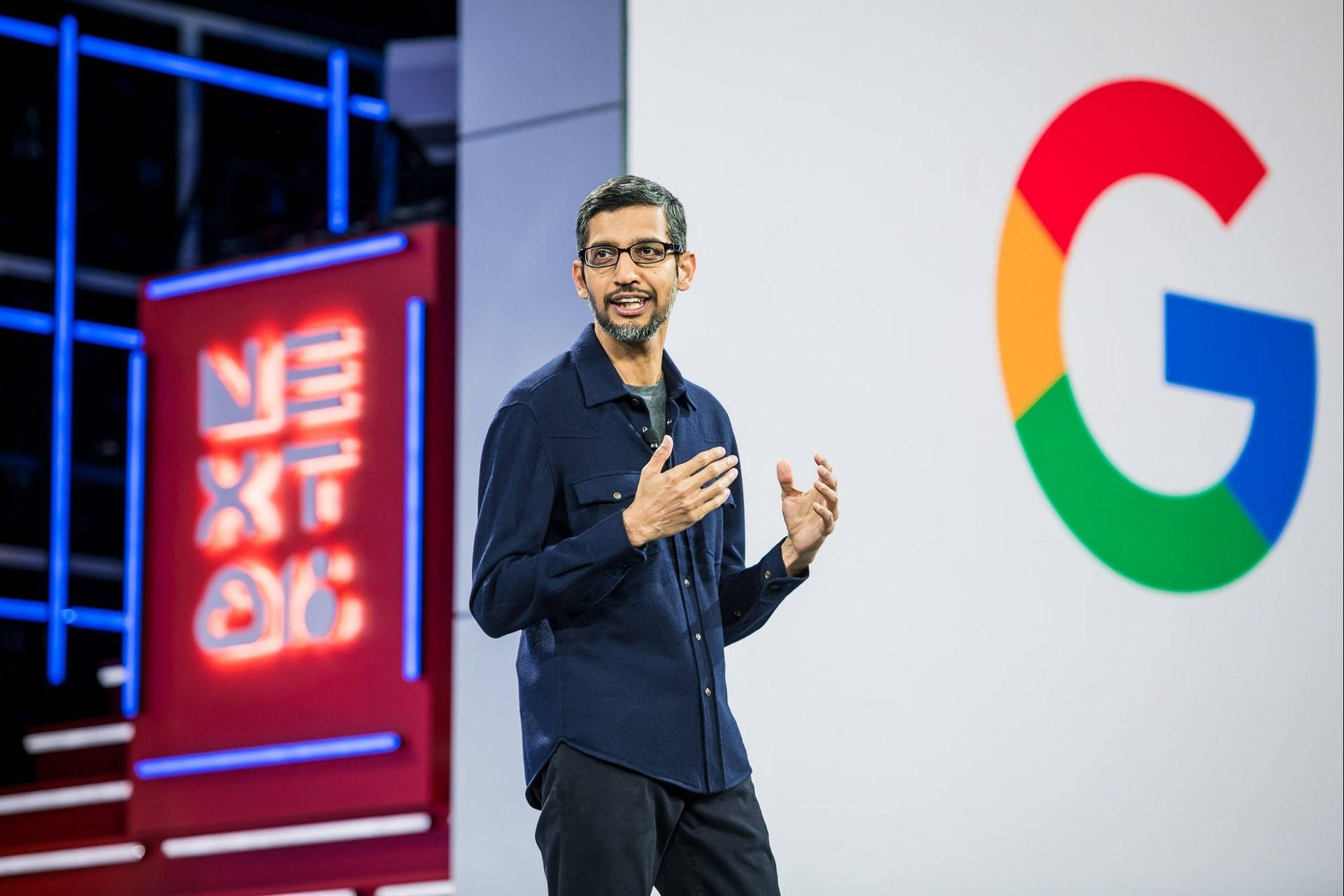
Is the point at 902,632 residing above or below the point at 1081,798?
above

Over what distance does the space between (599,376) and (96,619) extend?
7.57 m

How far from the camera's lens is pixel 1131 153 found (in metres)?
4.51

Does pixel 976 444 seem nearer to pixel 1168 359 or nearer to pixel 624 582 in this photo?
pixel 1168 359

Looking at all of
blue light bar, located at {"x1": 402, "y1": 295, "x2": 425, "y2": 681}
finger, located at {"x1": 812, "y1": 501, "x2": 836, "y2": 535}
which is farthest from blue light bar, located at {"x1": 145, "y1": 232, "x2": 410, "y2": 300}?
finger, located at {"x1": 812, "y1": 501, "x2": 836, "y2": 535}

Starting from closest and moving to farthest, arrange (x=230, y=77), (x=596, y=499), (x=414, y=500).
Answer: (x=596, y=499)
(x=414, y=500)
(x=230, y=77)

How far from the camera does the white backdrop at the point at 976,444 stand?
350 centimetres

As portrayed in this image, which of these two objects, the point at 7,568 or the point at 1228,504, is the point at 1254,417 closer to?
the point at 1228,504

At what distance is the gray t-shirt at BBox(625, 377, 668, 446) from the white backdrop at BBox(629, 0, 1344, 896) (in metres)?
0.84

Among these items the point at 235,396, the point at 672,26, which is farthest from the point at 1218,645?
the point at 235,396

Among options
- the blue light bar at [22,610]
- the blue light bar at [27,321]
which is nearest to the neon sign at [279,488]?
the blue light bar at [22,610]

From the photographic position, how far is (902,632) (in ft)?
12.1

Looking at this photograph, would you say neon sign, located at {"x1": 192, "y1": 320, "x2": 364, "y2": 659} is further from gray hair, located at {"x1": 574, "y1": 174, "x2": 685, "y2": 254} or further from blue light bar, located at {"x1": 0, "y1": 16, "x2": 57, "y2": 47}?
gray hair, located at {"x1": 574, "y1": 174, "x2": 685, "y2": 254}

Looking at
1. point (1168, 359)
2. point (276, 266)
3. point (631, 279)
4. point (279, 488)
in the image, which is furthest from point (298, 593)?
point (631, 279)

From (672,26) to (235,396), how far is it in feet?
14.0
